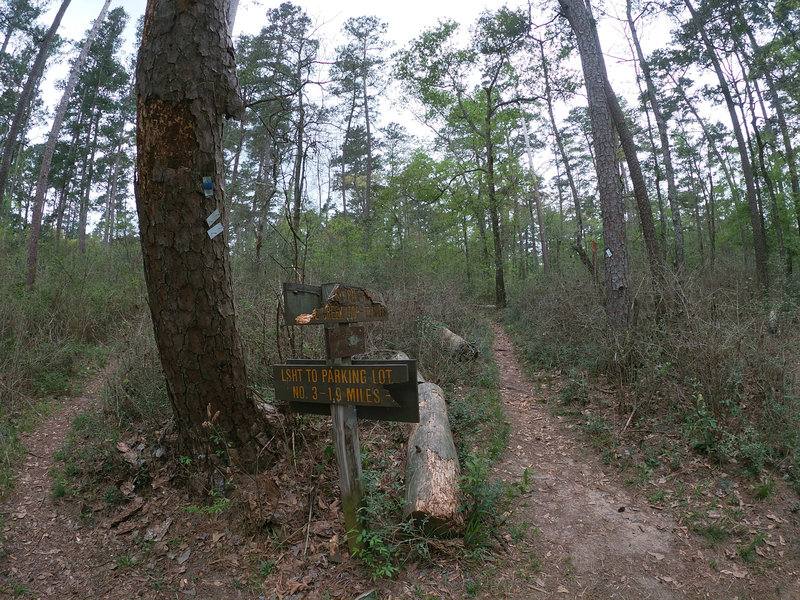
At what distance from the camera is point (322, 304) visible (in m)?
3.03

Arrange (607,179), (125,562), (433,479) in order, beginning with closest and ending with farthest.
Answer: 1. (125,562)
2. (433,479)
3. (607,179)

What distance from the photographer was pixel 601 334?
6.88m

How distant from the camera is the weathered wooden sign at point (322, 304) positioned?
9.64 feet

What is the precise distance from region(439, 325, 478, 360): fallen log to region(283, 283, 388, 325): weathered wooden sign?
473cm

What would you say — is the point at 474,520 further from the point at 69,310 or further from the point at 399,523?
the point at 69,310

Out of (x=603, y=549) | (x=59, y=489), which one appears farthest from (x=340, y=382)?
(x=59, y=489)

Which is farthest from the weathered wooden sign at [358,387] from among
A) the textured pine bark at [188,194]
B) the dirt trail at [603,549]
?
the dirt trail at [603,549]

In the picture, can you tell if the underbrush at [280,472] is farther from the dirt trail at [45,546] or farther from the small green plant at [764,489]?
the small green plant at [764,489]

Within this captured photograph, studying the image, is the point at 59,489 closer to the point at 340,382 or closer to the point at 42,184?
the point at 340,382

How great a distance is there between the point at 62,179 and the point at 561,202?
31.8 meters

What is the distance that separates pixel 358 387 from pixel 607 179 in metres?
6.40

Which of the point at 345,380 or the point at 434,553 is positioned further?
the point at 434,553

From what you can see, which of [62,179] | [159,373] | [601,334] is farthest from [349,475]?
[62,179]

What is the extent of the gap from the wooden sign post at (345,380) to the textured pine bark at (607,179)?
17.3ft
